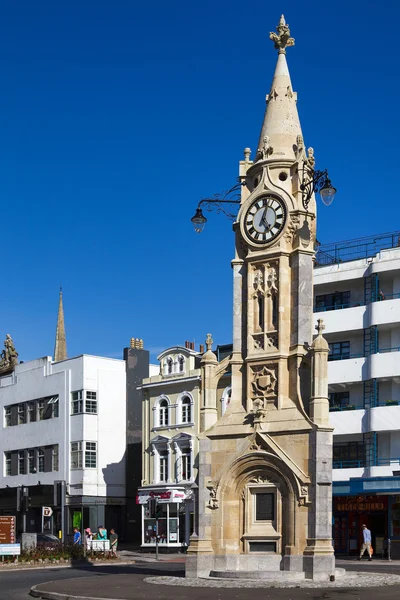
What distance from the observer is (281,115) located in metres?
35.0

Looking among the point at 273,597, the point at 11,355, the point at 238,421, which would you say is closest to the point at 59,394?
the point at 11,355

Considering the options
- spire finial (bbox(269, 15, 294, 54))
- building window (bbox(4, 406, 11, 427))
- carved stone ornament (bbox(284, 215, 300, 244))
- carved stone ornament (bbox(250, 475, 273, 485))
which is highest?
spire finial (bbox(269, 15, 294, 54))

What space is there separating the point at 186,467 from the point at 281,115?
3242cm

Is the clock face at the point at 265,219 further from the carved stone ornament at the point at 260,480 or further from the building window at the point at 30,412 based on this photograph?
the building window at the point at 30,412

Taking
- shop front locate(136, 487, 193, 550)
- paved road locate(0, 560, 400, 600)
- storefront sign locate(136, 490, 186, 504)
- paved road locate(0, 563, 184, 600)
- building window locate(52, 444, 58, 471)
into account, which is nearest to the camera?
paved road locate(0, 560, 400, 600)

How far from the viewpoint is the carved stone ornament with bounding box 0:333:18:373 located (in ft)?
259

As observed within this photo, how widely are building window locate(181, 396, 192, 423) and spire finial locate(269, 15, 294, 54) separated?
31771mm

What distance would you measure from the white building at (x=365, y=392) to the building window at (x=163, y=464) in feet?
41.2

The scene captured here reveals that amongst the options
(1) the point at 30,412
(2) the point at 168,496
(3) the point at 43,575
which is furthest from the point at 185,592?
(1) the point at 30,412

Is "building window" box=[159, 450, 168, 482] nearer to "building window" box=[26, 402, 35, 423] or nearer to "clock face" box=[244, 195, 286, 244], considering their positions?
"building window" box=[26, 402, 35, 423]

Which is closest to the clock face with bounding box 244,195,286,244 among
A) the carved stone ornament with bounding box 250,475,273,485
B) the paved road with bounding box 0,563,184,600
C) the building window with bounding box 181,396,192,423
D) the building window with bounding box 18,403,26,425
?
the carved stone ornament with bounding box 250,475,273,485

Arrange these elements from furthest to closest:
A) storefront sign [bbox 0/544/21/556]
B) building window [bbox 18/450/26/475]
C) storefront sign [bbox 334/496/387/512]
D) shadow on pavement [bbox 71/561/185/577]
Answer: building window [bbox 18/450/26/475] < storefront sign [bbox 334/496/387/512] < storefront sign [bbox 0/544/21/556] < shadow on pavement [bbox 71/561/185/577]

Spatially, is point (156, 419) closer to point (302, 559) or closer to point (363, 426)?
point (363, 426)

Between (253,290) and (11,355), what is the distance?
161ft
